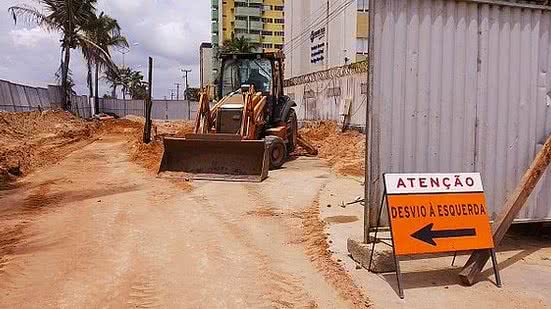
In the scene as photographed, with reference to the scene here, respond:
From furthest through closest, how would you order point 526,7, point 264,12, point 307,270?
point 264,12, point 526,7, point 307,270

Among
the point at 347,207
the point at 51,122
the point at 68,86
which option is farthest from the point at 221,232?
the point at 68,86

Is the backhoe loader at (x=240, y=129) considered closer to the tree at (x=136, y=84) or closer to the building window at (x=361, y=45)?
the building window at (x=361, y=45)

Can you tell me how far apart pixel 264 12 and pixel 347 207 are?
77909 millimetres

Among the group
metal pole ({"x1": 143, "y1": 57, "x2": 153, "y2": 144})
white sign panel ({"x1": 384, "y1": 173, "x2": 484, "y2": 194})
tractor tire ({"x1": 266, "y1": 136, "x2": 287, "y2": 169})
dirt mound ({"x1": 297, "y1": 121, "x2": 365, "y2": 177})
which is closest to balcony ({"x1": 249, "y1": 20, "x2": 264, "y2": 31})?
dirt mound ({"x1": 297, "y1": 121, "x2": 365, "y2": 177})

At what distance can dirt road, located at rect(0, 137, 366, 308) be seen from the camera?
4801 mm

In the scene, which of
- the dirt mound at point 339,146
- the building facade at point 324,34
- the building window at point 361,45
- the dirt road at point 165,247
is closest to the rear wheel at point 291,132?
the dirt mound at point 339,146

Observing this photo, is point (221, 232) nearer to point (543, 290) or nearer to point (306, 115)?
point (543, 290)

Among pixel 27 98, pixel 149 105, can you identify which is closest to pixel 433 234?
pixel 149 105

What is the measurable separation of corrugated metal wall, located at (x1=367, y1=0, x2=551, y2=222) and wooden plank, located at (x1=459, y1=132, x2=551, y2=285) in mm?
359

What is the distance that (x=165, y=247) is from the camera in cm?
633

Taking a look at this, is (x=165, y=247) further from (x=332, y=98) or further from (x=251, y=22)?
(x=251, y=22)

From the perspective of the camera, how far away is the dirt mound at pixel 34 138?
13450 mm

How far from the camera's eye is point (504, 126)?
6.09 metres

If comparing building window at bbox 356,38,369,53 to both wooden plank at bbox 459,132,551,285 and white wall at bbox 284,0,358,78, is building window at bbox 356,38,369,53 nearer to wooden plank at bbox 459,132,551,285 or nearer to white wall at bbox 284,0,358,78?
white wall at bbox 284,0,358,78
